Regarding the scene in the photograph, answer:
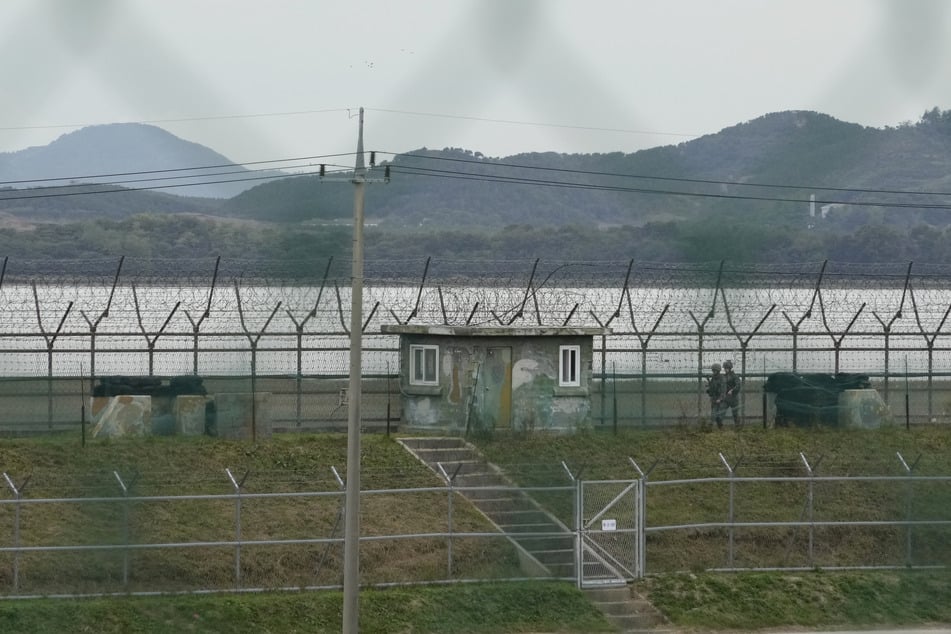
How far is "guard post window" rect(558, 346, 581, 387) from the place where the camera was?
26.0 meters

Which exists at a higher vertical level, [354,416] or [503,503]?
[354,416]

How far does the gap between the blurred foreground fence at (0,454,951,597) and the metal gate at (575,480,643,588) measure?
0.07ft

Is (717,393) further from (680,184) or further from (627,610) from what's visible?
(627,610)

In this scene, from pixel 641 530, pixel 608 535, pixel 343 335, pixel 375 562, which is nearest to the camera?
pixel 375 562

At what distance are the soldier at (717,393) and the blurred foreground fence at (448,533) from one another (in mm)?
3656

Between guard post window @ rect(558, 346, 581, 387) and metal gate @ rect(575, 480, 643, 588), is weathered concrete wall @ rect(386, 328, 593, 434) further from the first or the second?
metal gate @ rect(575, 480, 643, 588)

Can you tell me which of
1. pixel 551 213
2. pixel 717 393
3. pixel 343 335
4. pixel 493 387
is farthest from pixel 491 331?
pixel 551 213

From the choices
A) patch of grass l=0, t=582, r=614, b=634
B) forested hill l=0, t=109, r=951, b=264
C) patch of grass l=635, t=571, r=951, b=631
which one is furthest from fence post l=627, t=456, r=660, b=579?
forested hill l=0, t=109, r=951, b=264

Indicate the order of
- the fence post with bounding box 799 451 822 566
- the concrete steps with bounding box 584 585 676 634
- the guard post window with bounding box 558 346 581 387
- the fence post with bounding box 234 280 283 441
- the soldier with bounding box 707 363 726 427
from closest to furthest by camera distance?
the concrete steps with bounding box 584 585 676 634, the fence post with bounding box 799 451 822 566, the fence post with bounding box 234 280 283 441, the guard post window with bounding box 558 346 581 387, the soldier with bounding box 707 363 726 427

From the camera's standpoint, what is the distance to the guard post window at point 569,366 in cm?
2598

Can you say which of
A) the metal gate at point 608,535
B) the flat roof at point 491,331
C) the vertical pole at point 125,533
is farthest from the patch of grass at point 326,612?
the flat roof at point 491,331

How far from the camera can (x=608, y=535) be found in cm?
2106

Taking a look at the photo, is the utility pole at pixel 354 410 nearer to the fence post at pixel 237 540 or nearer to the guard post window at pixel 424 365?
the fence post at pixel 237 540

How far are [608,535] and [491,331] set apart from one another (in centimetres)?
538
